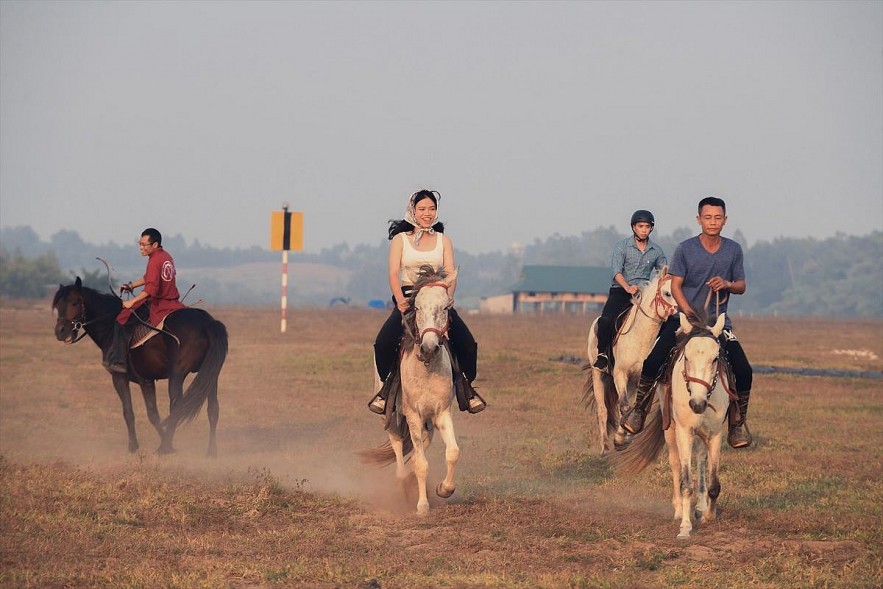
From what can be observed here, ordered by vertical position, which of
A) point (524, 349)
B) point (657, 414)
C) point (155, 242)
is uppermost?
point (155, 242)

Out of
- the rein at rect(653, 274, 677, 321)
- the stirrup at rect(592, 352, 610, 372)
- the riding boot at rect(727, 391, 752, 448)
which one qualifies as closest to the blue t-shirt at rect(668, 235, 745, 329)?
the riding boot at rect(727, 391, 752, 448)

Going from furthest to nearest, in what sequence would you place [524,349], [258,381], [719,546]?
[524,349] → [258,381] → [719,546]

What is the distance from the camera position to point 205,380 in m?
13.7

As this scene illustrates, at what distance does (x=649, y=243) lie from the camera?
13.5 metres

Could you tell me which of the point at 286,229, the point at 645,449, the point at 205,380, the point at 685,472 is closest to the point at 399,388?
the point at 645,449

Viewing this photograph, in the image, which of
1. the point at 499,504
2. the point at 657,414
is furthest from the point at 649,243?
the point at 499,504

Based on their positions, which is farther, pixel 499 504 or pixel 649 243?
pixel 649 243

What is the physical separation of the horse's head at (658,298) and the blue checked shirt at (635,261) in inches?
23.9

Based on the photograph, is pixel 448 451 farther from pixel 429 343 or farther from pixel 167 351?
pixel 167 351

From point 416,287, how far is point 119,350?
593cm

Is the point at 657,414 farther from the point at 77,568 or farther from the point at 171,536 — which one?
the point at 77,568

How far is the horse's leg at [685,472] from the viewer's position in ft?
29.2

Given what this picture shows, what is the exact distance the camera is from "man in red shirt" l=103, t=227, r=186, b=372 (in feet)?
44.0

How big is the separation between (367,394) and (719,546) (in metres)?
13.9
